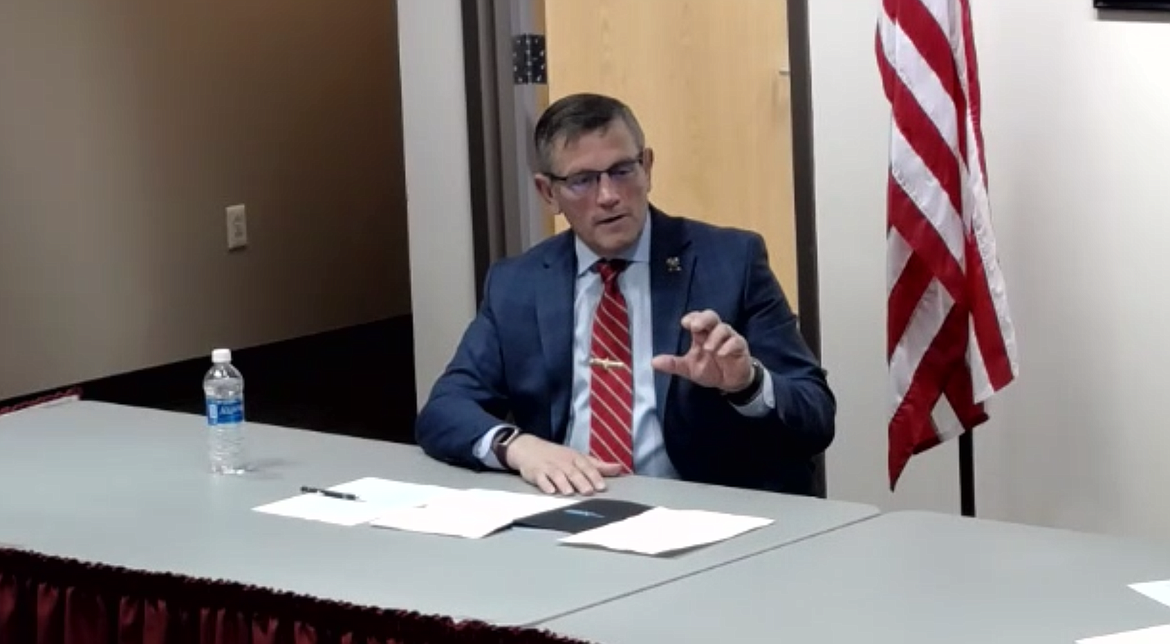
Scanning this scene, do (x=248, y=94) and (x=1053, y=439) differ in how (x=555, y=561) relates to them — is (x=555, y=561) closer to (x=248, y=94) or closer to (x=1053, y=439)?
(x=1053, y=439)

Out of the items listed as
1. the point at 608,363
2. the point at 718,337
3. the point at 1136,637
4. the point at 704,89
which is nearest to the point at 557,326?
the point at 608,363

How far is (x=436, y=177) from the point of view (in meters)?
5.12

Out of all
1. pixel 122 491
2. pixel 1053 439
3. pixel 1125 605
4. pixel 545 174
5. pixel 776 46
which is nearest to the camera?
pixel 1125 605

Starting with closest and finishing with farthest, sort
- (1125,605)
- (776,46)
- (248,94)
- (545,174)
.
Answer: (1125,605) → (545,174) → (776,46) → (248,94)

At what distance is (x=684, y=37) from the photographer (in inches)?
188

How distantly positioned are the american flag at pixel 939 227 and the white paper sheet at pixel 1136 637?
1.69m

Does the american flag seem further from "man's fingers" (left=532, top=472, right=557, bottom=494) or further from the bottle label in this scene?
the bottle label

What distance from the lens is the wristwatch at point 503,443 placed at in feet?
9.68

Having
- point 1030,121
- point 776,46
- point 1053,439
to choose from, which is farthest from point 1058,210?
point 776,46

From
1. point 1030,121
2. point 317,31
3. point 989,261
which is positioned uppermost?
point 317,31

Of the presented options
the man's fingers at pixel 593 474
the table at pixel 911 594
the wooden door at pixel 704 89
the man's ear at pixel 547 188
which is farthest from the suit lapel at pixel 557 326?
the wooden door at pixel 704 89

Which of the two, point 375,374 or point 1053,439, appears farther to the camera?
point 375,374

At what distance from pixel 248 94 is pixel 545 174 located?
377 cm

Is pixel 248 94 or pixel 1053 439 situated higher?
pixel 248 94
